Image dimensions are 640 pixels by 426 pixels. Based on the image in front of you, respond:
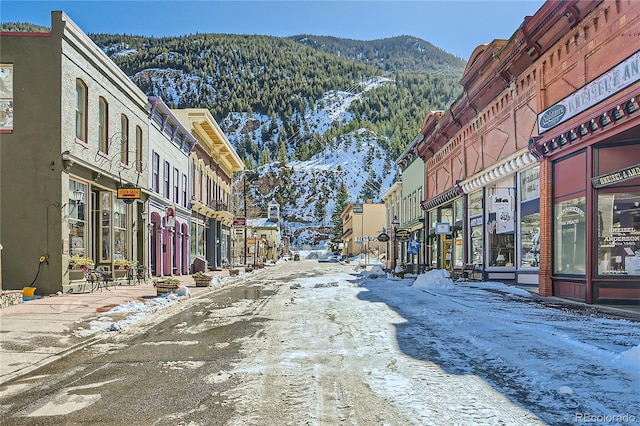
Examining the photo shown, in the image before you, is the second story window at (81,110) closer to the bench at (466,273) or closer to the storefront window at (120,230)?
the storefront window at (120,230)

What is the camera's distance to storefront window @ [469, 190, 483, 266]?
2427 cm

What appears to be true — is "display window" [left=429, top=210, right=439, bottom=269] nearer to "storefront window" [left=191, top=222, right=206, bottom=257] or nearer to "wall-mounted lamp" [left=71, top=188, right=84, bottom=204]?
"storefront window" [left=191, top=222, right=206, bottom=257]

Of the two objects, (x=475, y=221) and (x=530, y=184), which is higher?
(x=530, y=184)

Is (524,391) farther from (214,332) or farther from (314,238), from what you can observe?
(314,238)

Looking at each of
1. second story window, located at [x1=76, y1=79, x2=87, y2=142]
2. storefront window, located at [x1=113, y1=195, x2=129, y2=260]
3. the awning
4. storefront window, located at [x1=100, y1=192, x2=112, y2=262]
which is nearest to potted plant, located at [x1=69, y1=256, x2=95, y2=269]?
storefront window, located at [x1=100, y1=192, x2=112, y2=262]

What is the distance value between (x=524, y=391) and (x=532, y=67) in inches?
599

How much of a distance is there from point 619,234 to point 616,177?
1.77 meters

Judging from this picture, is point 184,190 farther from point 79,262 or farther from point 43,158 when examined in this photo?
point 43,158

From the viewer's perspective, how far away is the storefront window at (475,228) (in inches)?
956

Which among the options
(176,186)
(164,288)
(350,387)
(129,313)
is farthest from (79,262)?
(176,186)

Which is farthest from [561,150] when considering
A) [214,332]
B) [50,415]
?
[50,415]

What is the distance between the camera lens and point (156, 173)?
26.7 meters

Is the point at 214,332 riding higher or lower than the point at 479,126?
lower

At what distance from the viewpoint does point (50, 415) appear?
4891 millimetres
